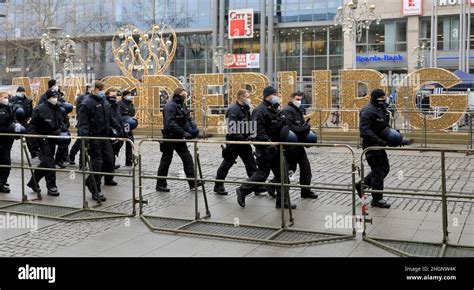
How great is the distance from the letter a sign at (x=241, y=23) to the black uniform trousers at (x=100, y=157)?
40.3 metres

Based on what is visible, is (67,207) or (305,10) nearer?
(67,207)

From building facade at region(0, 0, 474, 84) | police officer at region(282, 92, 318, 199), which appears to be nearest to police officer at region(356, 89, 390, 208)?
police officer at region(282, 92, 318, 199)

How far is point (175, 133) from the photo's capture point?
10.0 meters

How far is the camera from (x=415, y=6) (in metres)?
42.2

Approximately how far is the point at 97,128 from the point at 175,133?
1.36 meters

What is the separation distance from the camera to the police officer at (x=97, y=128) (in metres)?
9.47

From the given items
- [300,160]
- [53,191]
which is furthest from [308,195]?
[53,191]

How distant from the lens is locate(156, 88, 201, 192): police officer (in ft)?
32.9

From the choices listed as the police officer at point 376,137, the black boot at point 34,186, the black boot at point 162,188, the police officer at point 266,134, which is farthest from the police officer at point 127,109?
the police officer at point 376,137

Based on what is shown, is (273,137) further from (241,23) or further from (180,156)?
(241,23)

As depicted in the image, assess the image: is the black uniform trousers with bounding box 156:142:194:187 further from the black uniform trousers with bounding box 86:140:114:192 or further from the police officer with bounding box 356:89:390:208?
the police officer with bounding box 356:89:390:208

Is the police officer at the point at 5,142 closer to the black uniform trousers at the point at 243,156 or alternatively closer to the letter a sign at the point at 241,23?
the black uniform trousers at the point at 243,156

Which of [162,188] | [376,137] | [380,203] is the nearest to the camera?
[376,137]
